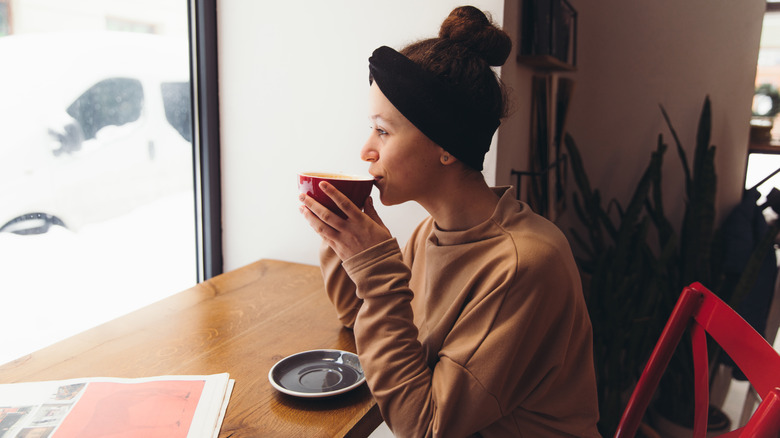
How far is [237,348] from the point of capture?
1.08m

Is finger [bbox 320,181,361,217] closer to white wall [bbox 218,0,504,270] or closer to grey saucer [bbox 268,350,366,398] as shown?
grey saucer [bbox 268,350,366,398]

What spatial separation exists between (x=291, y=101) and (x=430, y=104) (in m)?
0.86

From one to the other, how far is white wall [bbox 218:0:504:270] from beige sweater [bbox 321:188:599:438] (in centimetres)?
54

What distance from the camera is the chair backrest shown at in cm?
57

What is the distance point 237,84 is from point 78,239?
2.23 feet

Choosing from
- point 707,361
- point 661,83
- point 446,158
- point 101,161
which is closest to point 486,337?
point 446,158

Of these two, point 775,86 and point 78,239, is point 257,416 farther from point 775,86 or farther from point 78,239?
point 775,86

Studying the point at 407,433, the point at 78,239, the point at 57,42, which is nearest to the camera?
the point at 407,433

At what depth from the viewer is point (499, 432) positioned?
0.86 meters

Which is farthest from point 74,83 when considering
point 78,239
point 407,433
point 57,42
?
point 407,433

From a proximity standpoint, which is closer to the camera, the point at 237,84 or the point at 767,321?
the point at 237,84

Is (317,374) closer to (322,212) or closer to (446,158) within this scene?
(322,212)

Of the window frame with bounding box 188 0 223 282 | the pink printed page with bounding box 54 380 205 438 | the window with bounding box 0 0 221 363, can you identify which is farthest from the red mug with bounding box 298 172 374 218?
the window frame with bounding box 188 0 223 282

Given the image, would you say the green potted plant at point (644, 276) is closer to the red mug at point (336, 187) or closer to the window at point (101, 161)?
the red mug at point (336, 187)
